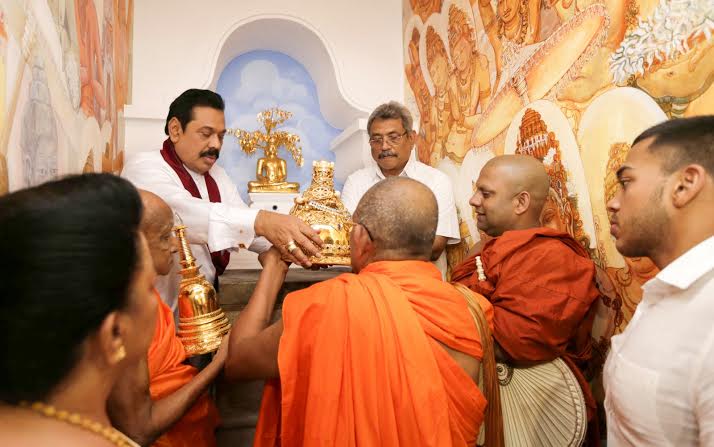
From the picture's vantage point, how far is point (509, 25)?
3428 mm

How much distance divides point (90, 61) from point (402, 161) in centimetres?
235

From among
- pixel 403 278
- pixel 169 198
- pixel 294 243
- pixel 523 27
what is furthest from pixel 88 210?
pixel 523 27

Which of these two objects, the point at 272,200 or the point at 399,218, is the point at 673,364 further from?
the point at 272,200

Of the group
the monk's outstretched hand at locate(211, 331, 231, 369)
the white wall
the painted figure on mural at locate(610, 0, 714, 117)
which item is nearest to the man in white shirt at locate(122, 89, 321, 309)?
the monk's outstretched hand at locate(211, 331, 231, 369)

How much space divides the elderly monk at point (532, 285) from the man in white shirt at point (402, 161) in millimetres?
1152

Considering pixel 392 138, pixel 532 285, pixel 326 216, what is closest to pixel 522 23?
pixel 392 138

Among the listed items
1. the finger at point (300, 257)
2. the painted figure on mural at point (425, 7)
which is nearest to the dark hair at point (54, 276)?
the finger at point (300, 257)

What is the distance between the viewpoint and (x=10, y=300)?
0.73 m

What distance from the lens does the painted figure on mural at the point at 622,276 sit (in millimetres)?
2318

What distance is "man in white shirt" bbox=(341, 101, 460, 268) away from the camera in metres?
3.96

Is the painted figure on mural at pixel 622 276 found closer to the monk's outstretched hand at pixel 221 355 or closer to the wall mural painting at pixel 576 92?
the wall mural painting at pixel 576 92

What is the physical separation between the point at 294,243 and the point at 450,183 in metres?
2.26

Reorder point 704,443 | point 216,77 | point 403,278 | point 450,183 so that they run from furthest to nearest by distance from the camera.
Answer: point 216,77 → point 450,183 → point 403,278 → point 704,443

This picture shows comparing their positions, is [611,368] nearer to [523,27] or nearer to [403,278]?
[403,278]
